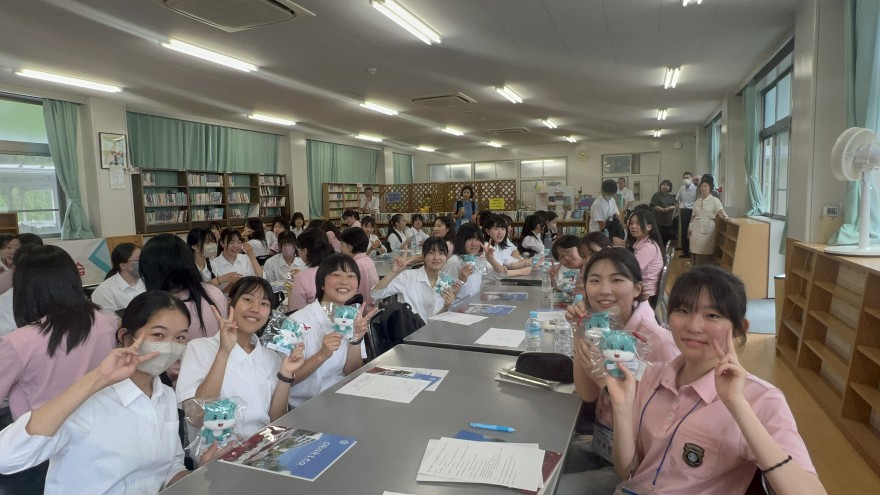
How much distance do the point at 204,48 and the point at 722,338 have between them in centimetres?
553

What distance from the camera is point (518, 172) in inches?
611

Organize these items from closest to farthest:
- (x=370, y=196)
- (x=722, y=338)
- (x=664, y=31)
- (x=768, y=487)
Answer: (x=768, y=487) < (x=722, y=338) < (x=664, y=31) < (x=370, y=196)

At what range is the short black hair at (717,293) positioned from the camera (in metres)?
1.26

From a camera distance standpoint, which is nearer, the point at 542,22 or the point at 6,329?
the point at 6,329

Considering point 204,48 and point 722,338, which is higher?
point 204,48

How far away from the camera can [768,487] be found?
3.44 feet

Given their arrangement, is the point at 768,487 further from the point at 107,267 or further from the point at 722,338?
the point at 107,267

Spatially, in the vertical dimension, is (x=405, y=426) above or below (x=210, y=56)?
below

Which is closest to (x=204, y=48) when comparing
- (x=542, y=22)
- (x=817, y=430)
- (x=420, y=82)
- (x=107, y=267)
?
(x=420, y=82)

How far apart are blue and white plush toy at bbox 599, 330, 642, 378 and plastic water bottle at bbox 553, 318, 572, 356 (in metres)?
0.84

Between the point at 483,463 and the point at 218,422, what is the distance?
747 millimetres

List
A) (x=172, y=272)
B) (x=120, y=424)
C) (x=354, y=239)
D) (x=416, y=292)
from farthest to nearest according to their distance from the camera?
(x=354, y=239) → (x=416, y=292) → (x=172, y=272) → (x=120, y=424)

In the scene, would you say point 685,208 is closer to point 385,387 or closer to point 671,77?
point 671,77

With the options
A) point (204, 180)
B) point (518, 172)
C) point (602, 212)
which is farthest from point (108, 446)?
point (518, 172)
